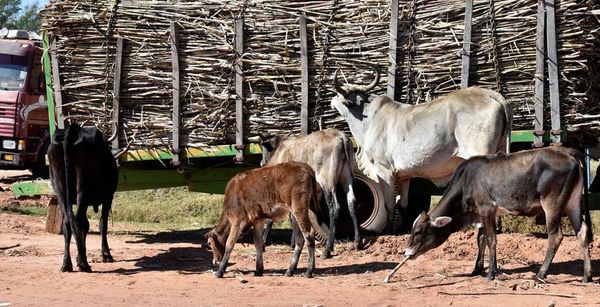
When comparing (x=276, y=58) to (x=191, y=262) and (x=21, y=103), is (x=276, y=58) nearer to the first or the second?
(x=191, y=262)

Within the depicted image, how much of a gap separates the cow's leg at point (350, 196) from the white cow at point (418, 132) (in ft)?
1.36

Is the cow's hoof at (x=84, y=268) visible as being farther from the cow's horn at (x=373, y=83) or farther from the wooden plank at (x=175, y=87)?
the cow's horn at (x=373, y=83)

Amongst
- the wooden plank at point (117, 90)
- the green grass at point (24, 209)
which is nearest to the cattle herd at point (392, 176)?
the wooden plank at point (117, 90)

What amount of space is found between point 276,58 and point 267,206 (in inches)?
118

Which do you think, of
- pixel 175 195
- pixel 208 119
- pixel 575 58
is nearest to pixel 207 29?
pixel 208 119

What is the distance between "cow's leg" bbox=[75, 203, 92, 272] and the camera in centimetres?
1079

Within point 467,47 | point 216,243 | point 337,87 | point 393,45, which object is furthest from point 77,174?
point 467,47

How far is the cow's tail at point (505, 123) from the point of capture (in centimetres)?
1098

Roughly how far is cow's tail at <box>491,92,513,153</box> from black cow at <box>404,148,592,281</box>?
1.29 metres

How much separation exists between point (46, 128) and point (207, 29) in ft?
32.6

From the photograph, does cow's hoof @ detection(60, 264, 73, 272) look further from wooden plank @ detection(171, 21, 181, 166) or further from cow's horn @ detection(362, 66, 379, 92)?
cow's horn @ detection(362, 66, 379, 92)

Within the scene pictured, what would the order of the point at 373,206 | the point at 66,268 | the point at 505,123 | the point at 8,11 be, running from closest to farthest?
the point at 66,268, the point at 505,123, the point at 373,206, the point at 8,11

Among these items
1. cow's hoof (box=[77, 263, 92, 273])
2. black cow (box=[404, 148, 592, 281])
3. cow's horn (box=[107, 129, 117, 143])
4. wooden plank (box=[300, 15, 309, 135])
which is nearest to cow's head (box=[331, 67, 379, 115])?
wooden plank (box=[300, 15, 309, 135])

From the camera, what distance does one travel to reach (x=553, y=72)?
11.2 m
